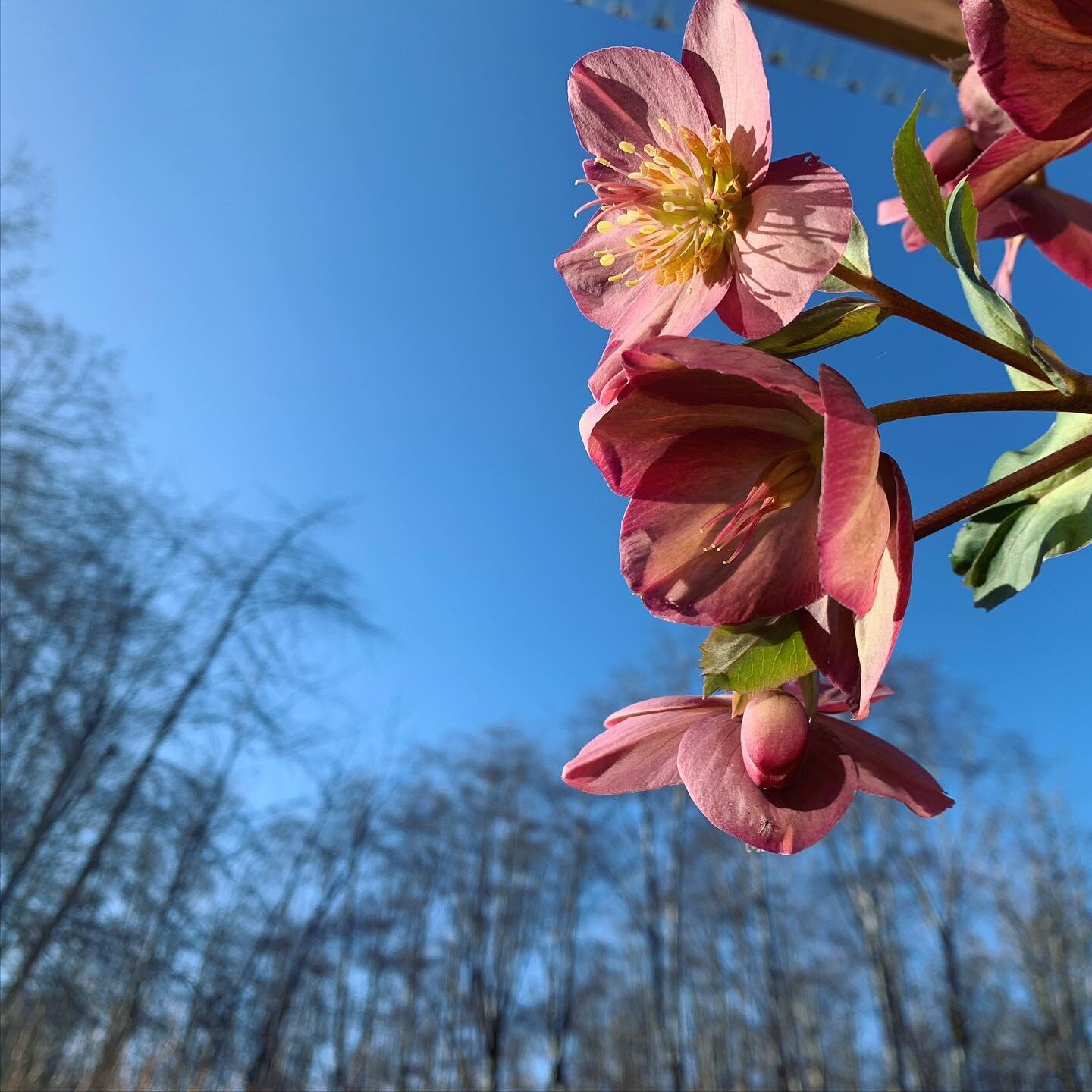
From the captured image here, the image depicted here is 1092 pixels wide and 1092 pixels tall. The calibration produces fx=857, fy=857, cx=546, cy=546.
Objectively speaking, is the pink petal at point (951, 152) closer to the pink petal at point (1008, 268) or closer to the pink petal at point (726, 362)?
the pink petal at point (1008, 268)

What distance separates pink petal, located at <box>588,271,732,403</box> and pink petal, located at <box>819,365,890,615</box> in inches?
3.3

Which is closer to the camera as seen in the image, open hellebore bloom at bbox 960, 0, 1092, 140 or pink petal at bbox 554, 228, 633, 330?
open hellebore bloom at bbox 960, 0, 1092, 140

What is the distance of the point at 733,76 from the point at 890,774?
Result: 255mm

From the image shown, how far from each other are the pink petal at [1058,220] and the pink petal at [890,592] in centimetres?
21

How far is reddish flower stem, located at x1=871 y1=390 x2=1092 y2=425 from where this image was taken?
25cm

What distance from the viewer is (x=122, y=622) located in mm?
6289

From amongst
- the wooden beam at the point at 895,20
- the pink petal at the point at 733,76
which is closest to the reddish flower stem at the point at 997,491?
the pink petal at the point at 733,76

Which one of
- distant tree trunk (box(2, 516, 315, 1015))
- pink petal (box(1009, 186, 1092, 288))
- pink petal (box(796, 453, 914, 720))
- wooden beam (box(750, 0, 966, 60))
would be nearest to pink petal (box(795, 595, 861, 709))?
pink petal (box(796, 453, 914, 720))

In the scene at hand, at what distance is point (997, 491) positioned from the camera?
0.27 m

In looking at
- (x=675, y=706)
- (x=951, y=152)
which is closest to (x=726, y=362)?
(x=675, y=706)

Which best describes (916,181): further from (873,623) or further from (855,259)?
(873,623)

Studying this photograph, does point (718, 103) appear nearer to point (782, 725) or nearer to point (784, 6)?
point (782, 725)

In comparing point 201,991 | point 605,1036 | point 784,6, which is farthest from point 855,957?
point 784,6

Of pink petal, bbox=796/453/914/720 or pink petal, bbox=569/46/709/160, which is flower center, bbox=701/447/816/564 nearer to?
pink petal, bbox=796/453/914/720
